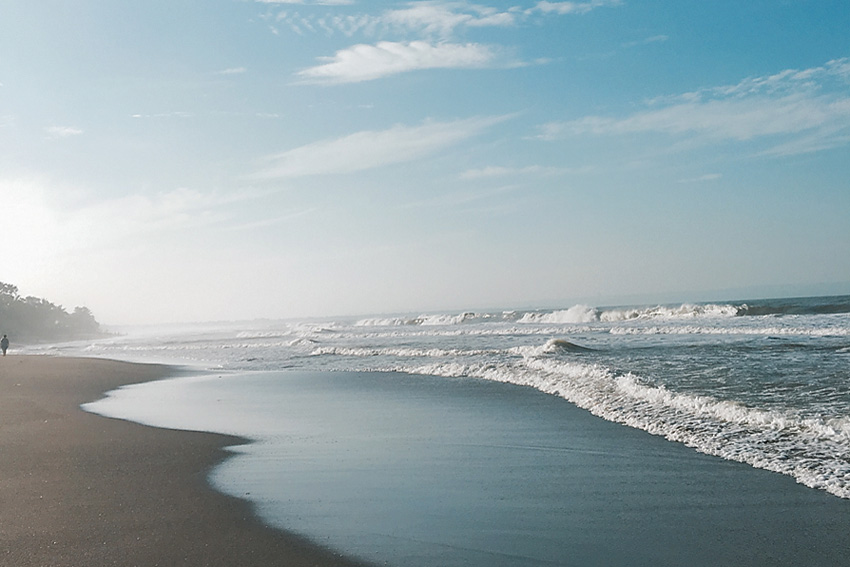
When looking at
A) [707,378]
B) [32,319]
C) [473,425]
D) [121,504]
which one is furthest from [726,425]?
[32,319]

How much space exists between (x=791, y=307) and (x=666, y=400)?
135 feet

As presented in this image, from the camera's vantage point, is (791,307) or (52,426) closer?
(52,426)

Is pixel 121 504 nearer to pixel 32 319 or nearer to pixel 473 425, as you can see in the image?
pixel 473 425

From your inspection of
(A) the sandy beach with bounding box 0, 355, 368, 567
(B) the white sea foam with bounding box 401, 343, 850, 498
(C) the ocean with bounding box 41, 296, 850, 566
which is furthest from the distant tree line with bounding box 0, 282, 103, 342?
(B) the white sea foam with bounding box 401, 343, 850, 498

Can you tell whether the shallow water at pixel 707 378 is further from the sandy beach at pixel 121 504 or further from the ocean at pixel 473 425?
the sandy beach at pixel 121 504

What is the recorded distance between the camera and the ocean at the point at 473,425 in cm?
562

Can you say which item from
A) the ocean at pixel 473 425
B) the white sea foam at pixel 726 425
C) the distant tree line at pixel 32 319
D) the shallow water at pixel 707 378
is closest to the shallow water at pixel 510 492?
the ocean at pixel 473 425

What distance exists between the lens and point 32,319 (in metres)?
76.1

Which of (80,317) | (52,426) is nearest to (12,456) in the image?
(52,426)

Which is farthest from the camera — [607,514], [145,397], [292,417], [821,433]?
[145,397]

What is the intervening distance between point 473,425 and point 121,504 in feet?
18.1

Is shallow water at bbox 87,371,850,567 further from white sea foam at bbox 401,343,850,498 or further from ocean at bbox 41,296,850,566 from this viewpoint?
white sea foam at bbox 401,343,850,498

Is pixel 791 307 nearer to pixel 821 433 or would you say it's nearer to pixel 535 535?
pixel 821 433

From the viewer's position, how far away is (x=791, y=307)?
45.4 meters
